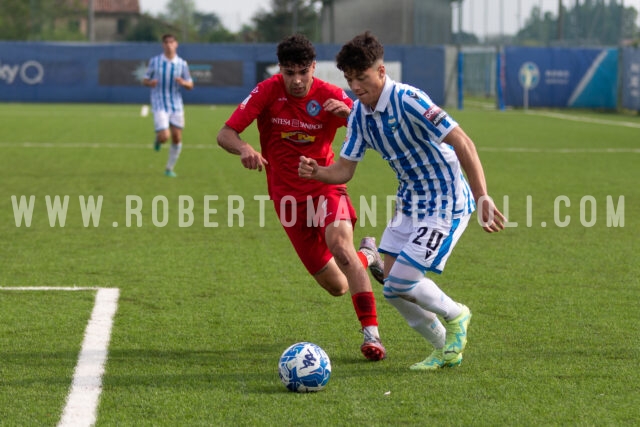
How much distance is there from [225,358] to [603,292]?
333 centimetres

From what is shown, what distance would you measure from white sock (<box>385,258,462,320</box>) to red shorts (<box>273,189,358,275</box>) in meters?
0.86

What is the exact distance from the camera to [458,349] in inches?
226

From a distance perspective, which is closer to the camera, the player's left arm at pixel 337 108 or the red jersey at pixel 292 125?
the player's left arm at pixel 337 108

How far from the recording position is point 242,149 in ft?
20.6

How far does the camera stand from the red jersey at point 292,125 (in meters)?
6.48

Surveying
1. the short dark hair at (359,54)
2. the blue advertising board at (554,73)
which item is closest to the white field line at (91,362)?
the short dark hair at (359,54)

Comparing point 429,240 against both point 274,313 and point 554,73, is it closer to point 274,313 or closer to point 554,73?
point 274,313

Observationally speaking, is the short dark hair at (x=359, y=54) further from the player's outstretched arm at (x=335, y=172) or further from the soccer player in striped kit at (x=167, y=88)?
the soccer player in striped kit at (x=167, y=88)

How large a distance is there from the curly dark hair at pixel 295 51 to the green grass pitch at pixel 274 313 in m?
1.75

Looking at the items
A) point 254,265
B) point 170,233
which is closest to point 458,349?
A: point 254,265

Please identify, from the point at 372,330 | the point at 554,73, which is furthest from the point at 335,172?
the point at 554,73

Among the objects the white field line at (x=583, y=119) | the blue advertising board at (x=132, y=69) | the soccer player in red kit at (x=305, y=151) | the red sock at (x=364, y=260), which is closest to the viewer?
the soccer player in red kit at (x=305, y=151)

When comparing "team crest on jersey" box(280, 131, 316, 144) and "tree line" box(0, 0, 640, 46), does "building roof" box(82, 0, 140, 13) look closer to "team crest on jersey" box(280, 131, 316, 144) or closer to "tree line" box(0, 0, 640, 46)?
"tree line" box(0, 0, 640, 46)

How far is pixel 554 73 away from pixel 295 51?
115 feet
